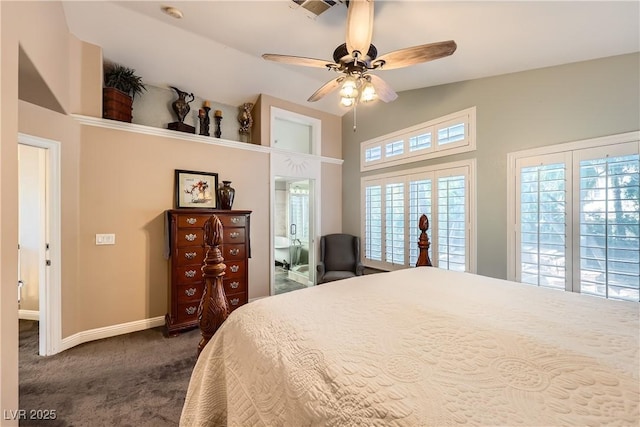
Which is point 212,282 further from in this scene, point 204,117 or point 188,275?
point 204,117

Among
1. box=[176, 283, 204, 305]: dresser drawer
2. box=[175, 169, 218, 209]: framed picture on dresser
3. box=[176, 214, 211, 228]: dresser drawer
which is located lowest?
box=[176, 283, 204, 305]: dresser drawer

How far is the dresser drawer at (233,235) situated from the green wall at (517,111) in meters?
2.32

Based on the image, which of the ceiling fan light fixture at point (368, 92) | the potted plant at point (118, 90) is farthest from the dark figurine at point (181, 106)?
the ceiling fan light fixture at point (368, 92)

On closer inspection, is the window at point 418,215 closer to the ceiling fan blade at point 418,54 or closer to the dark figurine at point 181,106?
the ceiling fan blade at point 418,54

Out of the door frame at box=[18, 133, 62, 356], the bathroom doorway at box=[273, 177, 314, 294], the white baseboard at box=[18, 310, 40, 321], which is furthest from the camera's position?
the bathroom doorway at box=[273, 177, 314, 294]

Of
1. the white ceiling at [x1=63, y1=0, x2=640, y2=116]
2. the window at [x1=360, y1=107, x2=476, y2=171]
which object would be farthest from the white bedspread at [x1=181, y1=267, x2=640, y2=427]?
the window at [x1=360, y1=107, x2=476, y2=171]

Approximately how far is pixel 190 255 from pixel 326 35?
274 centimetres

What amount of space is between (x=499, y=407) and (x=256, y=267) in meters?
3.51

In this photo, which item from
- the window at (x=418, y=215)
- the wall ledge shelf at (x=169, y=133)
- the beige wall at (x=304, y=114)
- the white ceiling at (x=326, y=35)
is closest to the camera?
the white ceiling at (x=326, y=35)

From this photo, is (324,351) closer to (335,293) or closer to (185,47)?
(335,293)

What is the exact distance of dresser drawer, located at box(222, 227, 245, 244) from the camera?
10.8ft

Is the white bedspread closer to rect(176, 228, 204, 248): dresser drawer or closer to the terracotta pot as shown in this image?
rect(176, 228, 204, 248): dresser drawer

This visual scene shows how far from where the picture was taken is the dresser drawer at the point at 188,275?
9.80 ft

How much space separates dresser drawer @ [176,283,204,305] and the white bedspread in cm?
183
